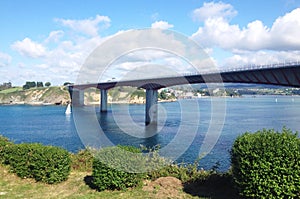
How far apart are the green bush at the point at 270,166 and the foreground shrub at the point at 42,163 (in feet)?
27.7

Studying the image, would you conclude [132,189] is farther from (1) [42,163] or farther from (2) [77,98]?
(2) [77,98]

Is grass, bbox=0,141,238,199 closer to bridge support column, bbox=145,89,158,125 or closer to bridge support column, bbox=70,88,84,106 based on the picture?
bridge support column, bbox=145,89,158,125

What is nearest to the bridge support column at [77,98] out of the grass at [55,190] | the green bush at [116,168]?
the grass at [55,190]

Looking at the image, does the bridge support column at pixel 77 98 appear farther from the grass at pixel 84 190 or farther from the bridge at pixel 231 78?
the grass at pixel 84 190

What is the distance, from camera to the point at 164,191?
12875 mm

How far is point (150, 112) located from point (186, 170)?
209 ft

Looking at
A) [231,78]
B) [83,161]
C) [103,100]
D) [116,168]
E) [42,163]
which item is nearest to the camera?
[116,168]

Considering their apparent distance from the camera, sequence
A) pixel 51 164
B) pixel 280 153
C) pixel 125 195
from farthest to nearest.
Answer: pixel 51 164, pixel 125 195, pixel 280 153

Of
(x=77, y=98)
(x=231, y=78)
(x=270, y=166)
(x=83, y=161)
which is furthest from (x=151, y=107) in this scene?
(x=77, y=98)

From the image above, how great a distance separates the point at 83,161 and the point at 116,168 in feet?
18.8

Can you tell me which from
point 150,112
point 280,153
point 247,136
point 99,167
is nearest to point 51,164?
point 99,167

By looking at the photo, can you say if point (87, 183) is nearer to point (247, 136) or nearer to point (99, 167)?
point (99, 167)

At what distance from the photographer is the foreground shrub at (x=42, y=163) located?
47.6 feet

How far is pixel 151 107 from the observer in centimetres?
8100
